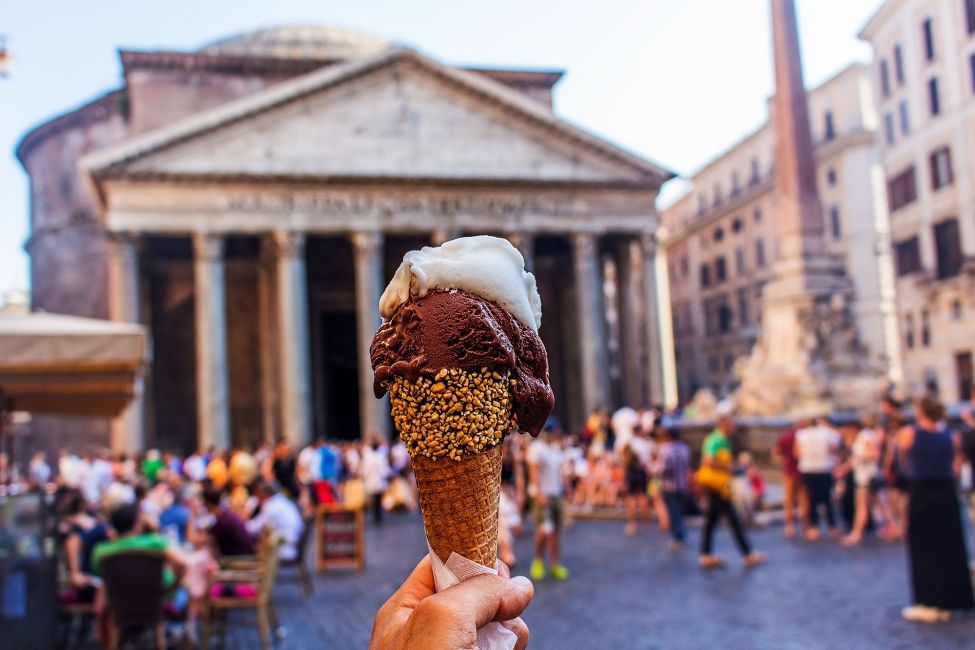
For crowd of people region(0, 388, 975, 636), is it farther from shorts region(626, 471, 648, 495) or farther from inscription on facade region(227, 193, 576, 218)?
inscription on facade region(227, 193, 576, 218)

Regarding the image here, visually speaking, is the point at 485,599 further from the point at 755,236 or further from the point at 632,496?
the point at 755,236

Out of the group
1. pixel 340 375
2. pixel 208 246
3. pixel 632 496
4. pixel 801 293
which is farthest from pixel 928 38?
pixel 632 496

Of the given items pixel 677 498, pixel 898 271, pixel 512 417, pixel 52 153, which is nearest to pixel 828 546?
pixel 677 498

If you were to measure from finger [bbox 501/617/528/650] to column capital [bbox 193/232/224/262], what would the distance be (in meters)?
25.1

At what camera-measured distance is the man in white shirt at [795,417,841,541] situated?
10.6 m

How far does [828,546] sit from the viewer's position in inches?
400

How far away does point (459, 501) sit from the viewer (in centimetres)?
164

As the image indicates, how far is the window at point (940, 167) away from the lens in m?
27.5

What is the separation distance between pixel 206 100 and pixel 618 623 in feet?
90.4

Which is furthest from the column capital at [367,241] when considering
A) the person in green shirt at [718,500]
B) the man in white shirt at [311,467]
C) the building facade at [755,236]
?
the person in green shirt at [718,500]

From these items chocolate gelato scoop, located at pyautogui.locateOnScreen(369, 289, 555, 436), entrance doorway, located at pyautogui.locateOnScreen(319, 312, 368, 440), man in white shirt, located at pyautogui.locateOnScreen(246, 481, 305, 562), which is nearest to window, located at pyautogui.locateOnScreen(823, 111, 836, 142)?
entrance doorway, located at pyautogui.locateOnScreen(319, 312, 368, 440)

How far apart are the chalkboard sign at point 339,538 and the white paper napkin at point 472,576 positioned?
9.11 meters

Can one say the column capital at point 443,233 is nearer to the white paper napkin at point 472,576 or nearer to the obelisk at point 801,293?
the obelisk at point 801,293

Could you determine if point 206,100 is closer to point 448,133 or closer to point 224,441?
point 448,133
